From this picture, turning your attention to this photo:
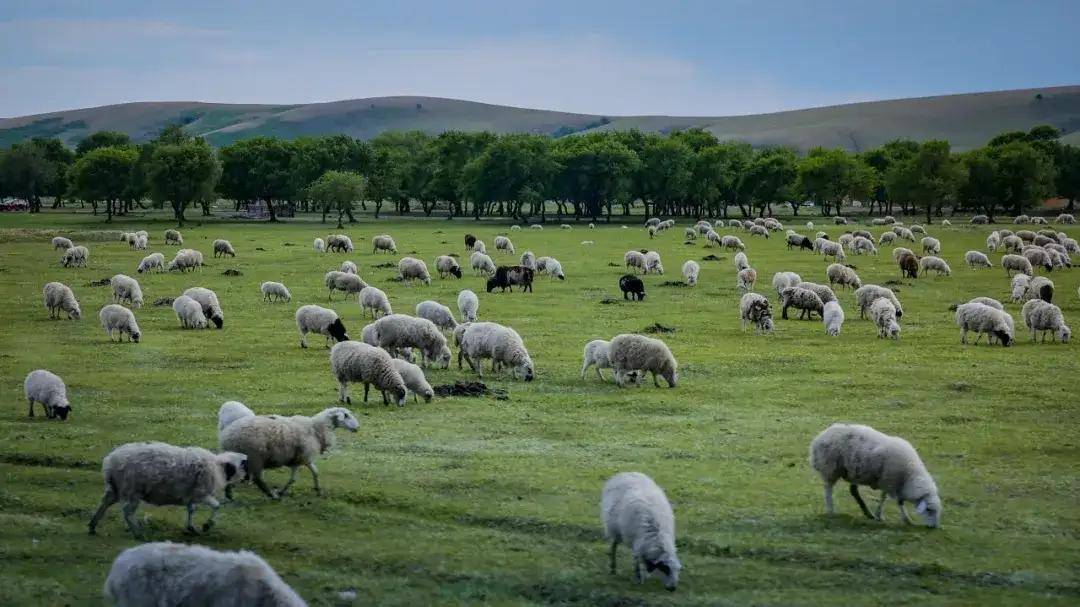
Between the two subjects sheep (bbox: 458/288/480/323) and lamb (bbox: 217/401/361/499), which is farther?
sheep (bbox: 458/288/480/323)

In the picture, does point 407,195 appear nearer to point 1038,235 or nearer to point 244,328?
point 1038,235

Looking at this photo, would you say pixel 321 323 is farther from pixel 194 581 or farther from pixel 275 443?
pixel 194 581

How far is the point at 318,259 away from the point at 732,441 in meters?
43.5

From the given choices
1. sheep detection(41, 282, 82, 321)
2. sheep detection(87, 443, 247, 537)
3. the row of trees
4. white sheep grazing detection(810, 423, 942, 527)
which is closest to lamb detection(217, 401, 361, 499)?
sheep detection(87, 443, 247, 537)

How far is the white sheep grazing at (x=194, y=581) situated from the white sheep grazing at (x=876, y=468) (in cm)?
763

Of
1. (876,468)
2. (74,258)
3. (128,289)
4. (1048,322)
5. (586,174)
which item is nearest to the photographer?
(876,468)

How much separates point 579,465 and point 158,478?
663cm

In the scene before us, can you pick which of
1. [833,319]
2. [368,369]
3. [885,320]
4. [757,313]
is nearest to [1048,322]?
[885,320]

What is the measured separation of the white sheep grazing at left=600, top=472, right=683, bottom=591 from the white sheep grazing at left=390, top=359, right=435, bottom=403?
378 inches

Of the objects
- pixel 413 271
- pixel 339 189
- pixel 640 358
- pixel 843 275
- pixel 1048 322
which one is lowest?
pixel 640 358

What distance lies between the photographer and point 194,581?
8844 millimetres

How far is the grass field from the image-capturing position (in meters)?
11.2

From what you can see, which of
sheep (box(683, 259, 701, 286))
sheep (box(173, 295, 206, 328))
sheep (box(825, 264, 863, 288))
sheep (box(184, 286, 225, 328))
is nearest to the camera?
sheep (box(173, 295, 206, 328))

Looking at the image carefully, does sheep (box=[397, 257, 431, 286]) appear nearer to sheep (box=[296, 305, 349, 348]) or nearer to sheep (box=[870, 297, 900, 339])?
sheep (box=[296, 305, 349, 348])
